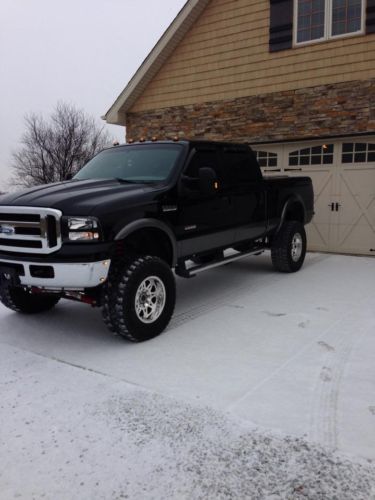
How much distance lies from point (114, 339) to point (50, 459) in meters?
2.12

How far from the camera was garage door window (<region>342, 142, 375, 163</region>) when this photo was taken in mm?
9461

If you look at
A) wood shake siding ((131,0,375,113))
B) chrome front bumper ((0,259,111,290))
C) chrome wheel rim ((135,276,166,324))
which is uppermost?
wood shake siding ((131,0,375,113))

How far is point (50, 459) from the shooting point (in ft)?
9.00

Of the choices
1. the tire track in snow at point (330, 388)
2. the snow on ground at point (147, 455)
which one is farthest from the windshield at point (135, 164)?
the snow on ground at point (147, 455)

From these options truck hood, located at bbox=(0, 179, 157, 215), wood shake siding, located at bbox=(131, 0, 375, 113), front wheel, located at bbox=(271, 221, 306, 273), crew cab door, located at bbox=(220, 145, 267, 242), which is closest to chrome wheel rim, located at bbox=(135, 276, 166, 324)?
truck hood, located at bbox=(0, 179, 157, 215)

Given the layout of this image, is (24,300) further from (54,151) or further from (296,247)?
(54,151)

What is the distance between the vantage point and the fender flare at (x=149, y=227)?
4371 millimetres

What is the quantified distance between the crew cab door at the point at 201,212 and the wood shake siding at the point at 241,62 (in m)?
5.02

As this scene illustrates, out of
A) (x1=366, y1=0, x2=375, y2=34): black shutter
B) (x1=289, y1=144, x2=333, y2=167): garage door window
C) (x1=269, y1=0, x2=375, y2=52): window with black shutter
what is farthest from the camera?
(x1=289, y1=144, x2=333, y2=167): garage door window

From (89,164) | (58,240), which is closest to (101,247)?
(58,240)

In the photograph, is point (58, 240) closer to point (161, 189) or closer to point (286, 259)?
point (161, 189)

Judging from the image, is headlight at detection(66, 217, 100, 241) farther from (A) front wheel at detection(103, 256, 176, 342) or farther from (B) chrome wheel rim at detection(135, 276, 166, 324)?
(B) chrome wheel rim at detection(135, 276, 166, 324)

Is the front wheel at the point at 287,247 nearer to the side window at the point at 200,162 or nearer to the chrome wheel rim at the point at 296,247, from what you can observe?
the chrome wheel rim at the point at 296,247

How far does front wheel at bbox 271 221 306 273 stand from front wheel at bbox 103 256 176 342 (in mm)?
3407
